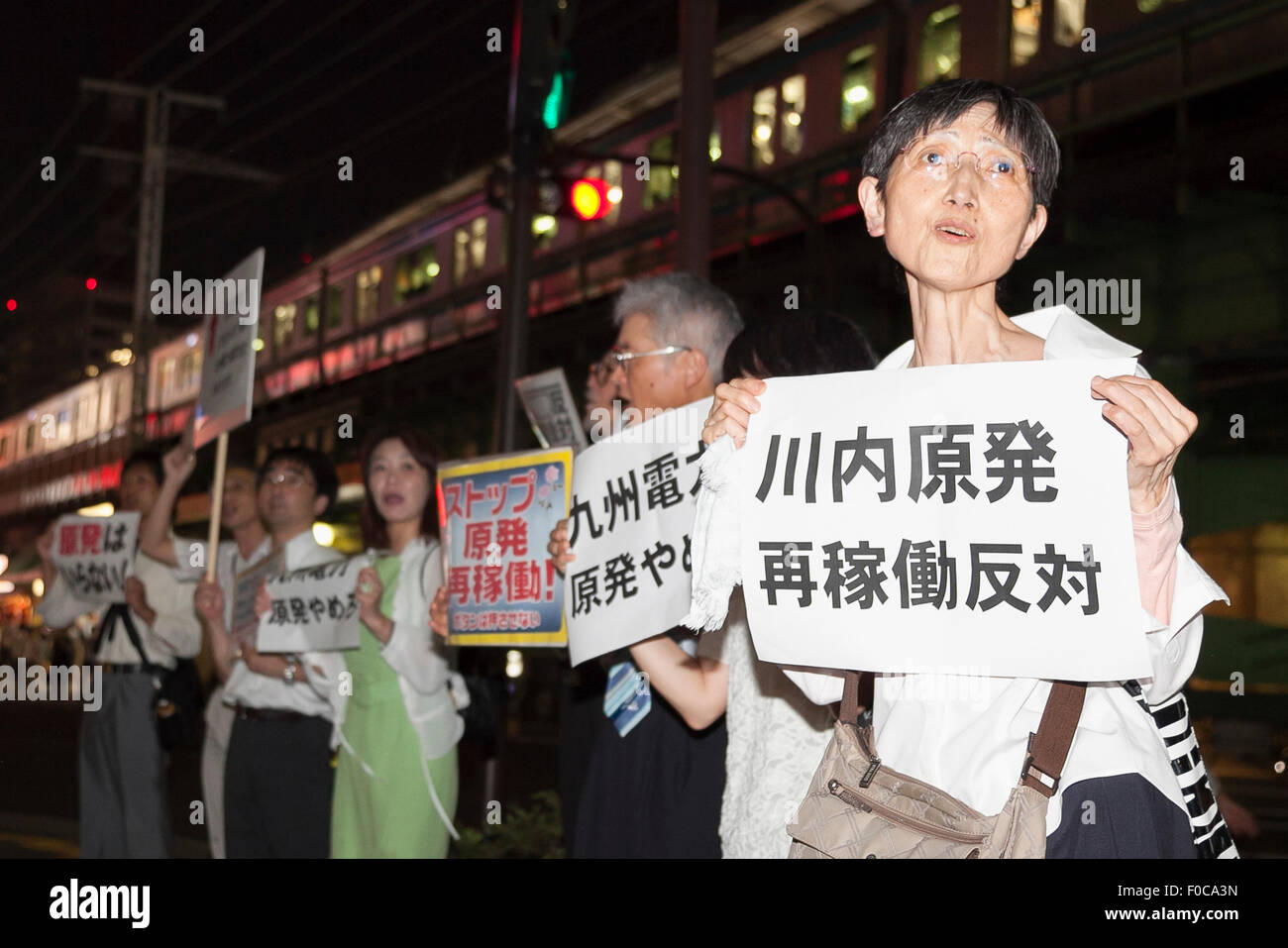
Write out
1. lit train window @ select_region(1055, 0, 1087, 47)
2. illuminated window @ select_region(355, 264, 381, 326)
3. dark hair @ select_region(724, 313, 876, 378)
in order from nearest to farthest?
1. dark hair @ select_region(724, 313, 876, 378)
2. lit train window @ select_region(1055, 0, 1087, 47)
3. illuminated window @ select_region(355, 264, 381, 326)

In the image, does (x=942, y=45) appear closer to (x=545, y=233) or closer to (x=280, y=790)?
(x=545, y=233)

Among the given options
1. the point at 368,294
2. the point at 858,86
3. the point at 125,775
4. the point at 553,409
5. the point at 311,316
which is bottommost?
the point at 125,775

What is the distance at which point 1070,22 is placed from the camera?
13.1 m

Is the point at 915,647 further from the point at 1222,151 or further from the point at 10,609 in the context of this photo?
the point at 10,609

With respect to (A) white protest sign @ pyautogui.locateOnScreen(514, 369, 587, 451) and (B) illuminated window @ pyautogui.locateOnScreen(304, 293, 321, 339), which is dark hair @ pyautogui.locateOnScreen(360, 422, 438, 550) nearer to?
(A) white protest sign @ pyautogui.locateOnScreen(514, 369, 587, 451)

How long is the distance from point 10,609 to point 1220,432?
5071cm

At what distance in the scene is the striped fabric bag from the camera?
1.91 meters

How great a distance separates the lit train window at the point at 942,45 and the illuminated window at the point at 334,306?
16313 mm

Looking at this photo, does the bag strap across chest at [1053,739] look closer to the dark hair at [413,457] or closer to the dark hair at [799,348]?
the dark hair at [799,348]

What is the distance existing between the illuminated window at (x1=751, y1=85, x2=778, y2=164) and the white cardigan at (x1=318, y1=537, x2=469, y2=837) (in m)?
13.3

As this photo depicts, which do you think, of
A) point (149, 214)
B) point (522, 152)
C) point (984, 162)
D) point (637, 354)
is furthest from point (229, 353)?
point (149, 214)

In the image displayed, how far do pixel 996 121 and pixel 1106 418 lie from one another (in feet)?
1.70

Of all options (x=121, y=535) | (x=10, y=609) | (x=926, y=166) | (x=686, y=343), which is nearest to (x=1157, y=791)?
(x=926, y=166)

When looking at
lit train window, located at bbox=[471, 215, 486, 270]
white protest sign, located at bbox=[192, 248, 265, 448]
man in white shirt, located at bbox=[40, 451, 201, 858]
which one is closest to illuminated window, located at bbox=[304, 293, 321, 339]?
lit train window, located at bbox=[471, 215, 486, 270]
